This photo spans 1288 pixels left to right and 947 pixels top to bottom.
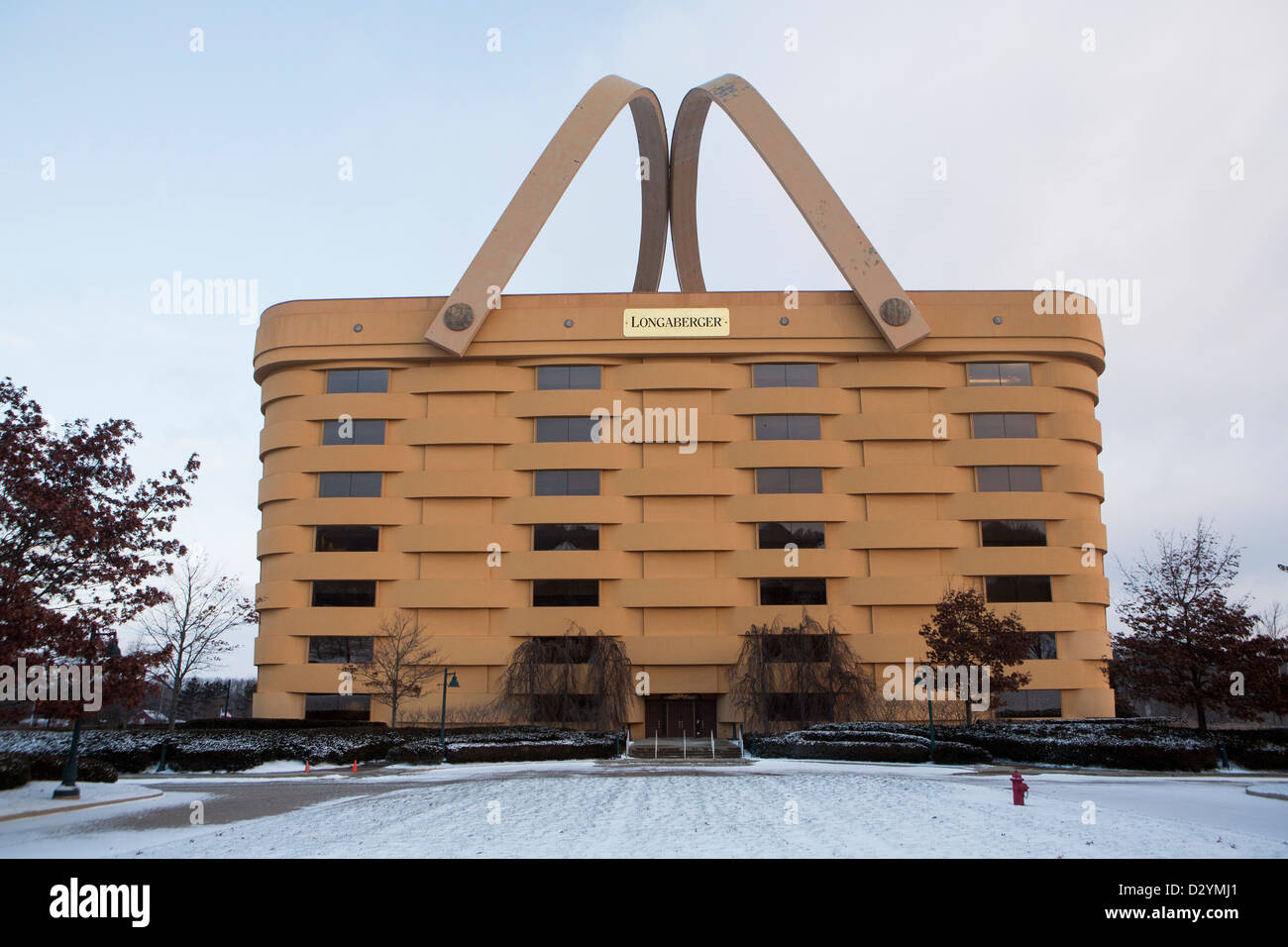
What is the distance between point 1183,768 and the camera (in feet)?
88.2

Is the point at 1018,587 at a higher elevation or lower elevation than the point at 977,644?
higher

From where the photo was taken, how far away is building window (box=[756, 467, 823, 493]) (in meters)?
46.8

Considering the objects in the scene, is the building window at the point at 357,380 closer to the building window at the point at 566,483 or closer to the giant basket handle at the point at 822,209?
the building window at the point at 566,483

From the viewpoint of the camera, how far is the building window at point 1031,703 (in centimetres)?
4381

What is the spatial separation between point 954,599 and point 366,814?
1056 inches

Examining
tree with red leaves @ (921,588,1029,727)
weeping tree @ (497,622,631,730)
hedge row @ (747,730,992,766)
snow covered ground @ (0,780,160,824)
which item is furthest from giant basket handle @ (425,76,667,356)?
snow covered ground @ (0,780,160,824)

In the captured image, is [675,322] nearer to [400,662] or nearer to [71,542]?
[400,662]

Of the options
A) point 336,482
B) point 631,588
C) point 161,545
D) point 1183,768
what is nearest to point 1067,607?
point 1183,768

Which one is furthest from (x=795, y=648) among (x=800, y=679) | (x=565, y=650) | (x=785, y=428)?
(x=785, y=428)

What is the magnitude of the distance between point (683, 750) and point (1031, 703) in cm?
1901

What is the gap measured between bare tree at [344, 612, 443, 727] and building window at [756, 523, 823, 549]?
17892mm

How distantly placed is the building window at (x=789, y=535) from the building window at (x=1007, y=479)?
29.3 feet

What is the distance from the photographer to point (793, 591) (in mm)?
45812

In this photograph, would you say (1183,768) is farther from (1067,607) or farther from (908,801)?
(1067,607)
